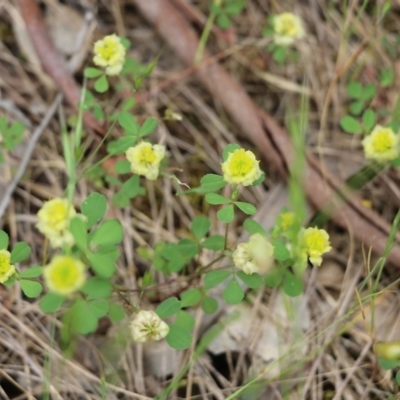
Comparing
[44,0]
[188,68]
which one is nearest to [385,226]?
[188,68]

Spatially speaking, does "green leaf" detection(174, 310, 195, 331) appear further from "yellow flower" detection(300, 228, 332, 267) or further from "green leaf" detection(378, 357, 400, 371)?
"green leaf" detection(378, 357, 400, 371)

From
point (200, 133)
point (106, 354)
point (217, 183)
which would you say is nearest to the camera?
point (217, 183)

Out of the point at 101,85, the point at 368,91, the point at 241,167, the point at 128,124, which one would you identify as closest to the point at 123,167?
the point at 128,124

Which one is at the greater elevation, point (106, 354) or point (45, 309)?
point (45, 309)

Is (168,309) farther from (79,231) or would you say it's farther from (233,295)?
(79,231)

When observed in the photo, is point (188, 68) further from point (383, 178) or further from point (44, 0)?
point (383, 178)

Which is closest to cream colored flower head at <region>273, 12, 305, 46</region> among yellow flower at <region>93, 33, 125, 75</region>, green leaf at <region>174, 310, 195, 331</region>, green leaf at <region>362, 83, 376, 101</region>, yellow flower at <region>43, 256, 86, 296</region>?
green leaf at <region>362, 83, 376, 101</region>
